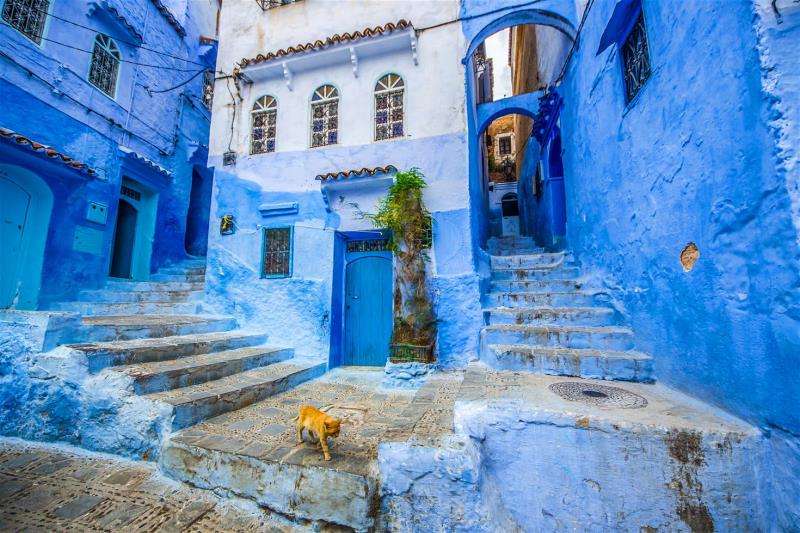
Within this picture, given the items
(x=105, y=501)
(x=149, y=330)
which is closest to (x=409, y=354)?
(x=105, y=501)

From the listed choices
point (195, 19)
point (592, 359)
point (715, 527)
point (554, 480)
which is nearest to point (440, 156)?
point (592, 359)

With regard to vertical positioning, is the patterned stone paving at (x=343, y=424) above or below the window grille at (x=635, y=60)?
below

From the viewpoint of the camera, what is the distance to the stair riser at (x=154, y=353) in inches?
137

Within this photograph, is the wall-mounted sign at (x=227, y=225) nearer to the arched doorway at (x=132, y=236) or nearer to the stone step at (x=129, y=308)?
the stone step at (x=129, y=308)

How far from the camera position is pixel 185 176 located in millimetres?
9625

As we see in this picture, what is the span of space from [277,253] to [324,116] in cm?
302

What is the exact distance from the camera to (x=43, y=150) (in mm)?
5434

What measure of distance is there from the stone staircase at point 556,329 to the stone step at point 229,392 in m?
2.91

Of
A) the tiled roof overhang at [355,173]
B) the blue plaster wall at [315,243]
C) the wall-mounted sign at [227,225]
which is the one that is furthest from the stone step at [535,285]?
the wall-mounted sign at [227,225]

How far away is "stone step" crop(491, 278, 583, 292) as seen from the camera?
495 centimetres

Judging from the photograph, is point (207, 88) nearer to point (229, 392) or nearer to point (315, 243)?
point (315, 243)

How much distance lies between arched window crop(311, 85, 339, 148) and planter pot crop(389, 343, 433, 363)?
4.35 m

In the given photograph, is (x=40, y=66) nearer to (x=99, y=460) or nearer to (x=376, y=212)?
(x=376, y=212)

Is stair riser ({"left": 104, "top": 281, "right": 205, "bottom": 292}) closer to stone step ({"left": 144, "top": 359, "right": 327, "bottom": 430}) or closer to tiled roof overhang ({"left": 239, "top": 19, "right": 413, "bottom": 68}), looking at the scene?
stone step ({"left": 144, "top": 359, "right": 327, "bottom": 430})
